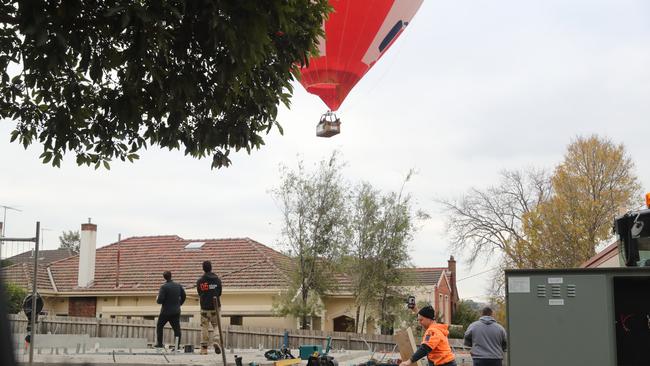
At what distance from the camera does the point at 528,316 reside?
971 cm

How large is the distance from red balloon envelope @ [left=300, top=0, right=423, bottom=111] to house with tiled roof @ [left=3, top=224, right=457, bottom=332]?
19.2 m

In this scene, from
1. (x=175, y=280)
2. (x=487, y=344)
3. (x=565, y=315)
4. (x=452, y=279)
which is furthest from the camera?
(x=452, y=279)

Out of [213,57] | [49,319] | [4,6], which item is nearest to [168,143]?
[213,57]

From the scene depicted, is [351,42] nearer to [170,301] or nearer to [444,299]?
[170,301]

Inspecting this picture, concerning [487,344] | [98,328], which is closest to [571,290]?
[487,344]

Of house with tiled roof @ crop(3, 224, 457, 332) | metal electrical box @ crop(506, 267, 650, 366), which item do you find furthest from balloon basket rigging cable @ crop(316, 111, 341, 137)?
house with tiled roof @ crop(3, 224, 457, 332)

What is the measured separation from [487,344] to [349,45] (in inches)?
377

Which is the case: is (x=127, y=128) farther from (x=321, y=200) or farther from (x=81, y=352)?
(x=321, y=200)

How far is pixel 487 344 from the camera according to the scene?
13.0 metres

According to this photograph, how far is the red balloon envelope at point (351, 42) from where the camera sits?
19062 mm

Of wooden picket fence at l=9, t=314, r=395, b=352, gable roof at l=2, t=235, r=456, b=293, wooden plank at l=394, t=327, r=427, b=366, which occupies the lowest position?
wooden picket fence at l=9, t=314, r=395, b=352

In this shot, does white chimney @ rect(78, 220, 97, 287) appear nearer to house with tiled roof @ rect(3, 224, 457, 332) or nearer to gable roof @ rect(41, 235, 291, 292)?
house with tiled roof @ rect(3, 224, 457, 332)

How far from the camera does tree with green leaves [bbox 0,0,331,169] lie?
23.5 feet

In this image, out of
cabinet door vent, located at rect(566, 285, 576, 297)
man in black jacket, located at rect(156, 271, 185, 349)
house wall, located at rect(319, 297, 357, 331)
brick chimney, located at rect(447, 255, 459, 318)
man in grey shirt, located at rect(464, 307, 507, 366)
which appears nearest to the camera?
cabinet door vent, located at rect(566, 285, 576, 297)
